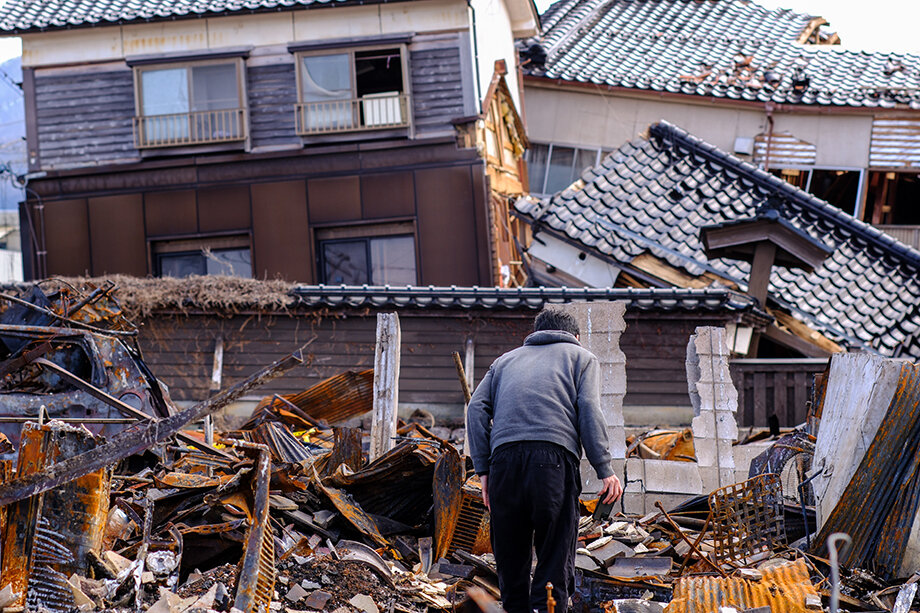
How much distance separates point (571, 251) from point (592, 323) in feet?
21.9

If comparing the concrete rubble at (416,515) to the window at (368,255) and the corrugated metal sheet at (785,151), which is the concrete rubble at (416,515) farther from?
the corrugated metal sheet at (785,151)

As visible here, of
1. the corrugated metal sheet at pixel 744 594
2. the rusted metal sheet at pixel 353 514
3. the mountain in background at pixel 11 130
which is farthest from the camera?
the mountain in background at pixel 11 130

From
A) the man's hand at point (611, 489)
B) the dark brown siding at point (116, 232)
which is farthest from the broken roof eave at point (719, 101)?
the man's hand at point (611, 489)

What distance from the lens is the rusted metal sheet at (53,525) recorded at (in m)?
4.67

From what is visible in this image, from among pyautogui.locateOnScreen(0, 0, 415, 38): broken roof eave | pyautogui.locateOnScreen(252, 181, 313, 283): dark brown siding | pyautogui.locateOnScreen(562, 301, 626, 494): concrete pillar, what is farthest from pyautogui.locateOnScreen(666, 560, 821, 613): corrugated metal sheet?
pyautogui.locateOnScreen(0, 0, 415, 38): broken roof eave

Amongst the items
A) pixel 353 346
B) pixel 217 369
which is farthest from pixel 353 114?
pixel 217 369

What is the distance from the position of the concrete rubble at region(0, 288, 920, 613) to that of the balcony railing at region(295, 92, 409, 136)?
999cm

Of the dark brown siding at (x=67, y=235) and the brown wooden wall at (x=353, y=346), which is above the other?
the dark brown siding at (x=67, y=235)

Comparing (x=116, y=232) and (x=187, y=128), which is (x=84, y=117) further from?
(x=116, y=232)

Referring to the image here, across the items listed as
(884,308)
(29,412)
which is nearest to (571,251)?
(884,308)

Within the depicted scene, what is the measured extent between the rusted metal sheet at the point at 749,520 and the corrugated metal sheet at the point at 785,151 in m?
15.2

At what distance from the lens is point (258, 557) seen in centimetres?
482

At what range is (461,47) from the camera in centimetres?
1820

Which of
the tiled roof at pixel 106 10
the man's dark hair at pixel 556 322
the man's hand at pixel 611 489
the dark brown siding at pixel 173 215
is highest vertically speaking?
the tiled roof at pixel 106 10
